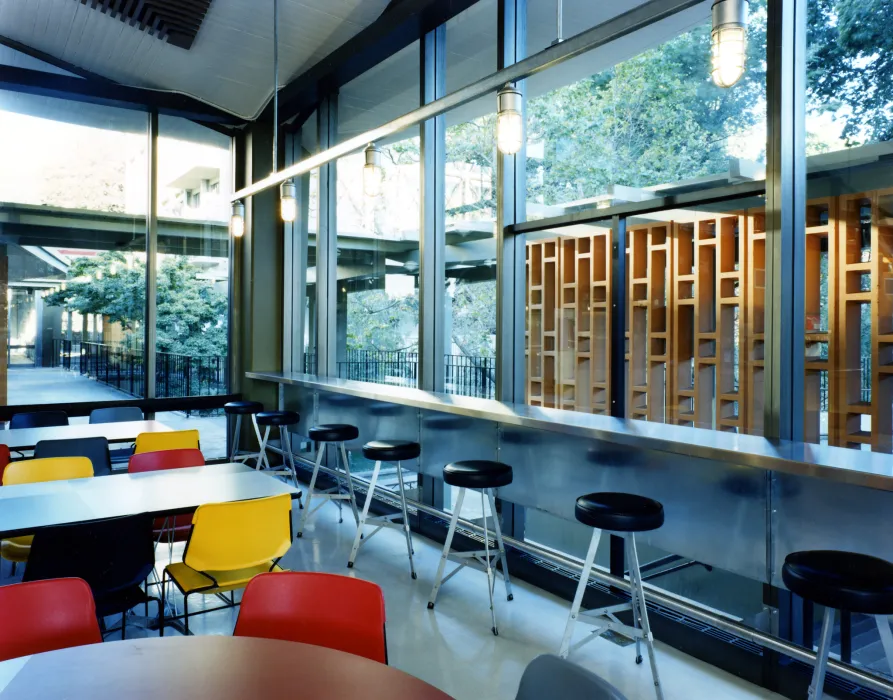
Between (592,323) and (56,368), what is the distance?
5.28m

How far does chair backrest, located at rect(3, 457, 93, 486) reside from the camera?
134 inches

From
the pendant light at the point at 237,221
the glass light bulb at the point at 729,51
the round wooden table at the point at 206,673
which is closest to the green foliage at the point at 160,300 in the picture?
the pendant light at the point at 237,221

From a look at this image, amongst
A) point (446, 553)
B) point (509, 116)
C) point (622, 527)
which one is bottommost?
point (446, 553)

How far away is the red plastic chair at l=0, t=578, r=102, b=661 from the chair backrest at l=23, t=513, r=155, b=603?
2.79ft

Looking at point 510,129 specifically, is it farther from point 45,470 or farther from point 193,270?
point 193,270

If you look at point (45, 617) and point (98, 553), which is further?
point (98, 553)

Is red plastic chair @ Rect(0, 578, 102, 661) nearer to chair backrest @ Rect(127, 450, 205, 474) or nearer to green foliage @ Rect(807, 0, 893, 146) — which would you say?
chair backrest @ Rect(127, 450, 205, 474)

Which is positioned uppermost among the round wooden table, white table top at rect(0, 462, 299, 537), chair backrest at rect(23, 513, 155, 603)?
white table top at rect(0, 462, 299, 537)

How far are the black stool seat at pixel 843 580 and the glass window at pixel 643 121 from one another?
1.65 meters

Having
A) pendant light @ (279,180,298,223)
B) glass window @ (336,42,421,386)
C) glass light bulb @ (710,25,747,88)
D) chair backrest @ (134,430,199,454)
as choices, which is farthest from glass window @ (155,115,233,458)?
glass light bulb @ (710,25,747,88)

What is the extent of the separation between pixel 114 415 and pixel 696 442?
4.92 m

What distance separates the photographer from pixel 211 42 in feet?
18.4

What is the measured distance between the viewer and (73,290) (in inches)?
255

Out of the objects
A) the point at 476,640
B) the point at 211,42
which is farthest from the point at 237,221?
the point at 476,640
